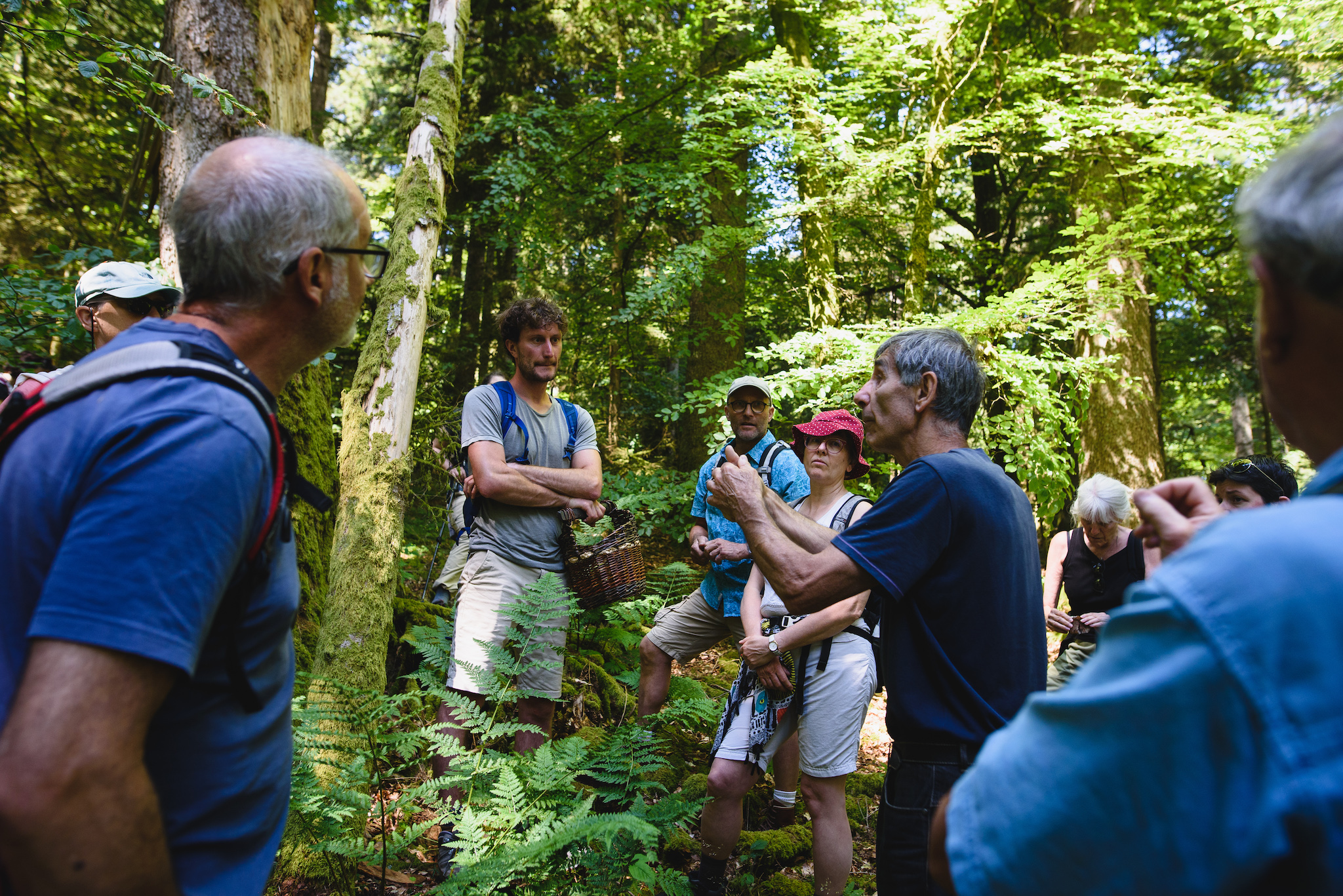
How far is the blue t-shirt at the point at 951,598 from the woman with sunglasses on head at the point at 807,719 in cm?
121

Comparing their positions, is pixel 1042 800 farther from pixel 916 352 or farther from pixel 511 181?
pixel 511 181

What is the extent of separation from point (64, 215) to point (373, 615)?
6312 mm

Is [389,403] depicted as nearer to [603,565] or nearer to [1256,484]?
[603,565]

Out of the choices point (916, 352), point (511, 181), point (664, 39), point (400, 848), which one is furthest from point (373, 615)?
point (664, 39)

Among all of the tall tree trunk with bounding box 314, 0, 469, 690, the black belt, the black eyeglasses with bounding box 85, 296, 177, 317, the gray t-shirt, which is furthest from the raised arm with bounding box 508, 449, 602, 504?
the black belt

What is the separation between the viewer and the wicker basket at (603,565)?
13.0 feet

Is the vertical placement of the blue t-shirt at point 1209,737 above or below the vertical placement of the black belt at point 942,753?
above

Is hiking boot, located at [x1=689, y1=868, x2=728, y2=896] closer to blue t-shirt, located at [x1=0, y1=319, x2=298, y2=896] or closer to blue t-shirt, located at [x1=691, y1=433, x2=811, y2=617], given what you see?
blue t-shirt, located at [x1=691, y1=433, x2=811, y2=617]

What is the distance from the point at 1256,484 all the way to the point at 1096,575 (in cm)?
105

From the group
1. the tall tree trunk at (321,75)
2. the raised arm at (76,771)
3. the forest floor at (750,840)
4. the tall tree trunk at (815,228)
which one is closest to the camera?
the raised arm at (76,771)

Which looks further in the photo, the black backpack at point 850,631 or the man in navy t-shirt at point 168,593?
the black backpack at point 850,631

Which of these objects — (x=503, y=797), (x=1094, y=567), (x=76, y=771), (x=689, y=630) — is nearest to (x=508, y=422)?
(x=689, y=630)

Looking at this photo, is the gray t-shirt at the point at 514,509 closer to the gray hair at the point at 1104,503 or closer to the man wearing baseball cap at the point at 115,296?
the man wearing baseball cap at the point at 115,296

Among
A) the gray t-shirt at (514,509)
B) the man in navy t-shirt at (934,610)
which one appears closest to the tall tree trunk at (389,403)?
the gray t-shirt at (514,509)
